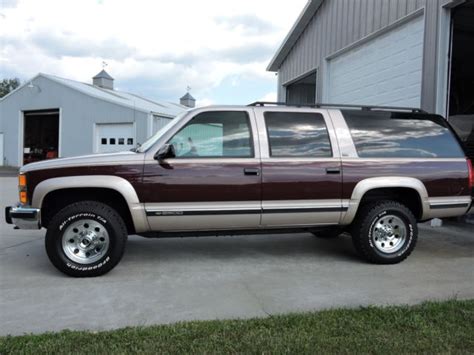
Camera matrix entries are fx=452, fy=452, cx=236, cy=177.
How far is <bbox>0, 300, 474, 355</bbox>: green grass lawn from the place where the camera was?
125 inches

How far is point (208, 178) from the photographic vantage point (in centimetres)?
516

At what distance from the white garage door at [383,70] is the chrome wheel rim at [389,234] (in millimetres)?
4312

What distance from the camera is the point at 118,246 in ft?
16.4

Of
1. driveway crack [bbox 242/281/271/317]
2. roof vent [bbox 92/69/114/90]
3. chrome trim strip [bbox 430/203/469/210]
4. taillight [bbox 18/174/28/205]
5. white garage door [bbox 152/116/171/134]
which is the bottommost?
driveway crack [bbox 242/281/271/317]

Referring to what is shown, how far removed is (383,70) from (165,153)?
7.46m

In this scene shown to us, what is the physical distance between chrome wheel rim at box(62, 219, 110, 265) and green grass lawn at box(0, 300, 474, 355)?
5.51 ft

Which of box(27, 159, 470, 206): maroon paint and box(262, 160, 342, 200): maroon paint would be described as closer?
box(27, 159, 470, 206): maroon paint

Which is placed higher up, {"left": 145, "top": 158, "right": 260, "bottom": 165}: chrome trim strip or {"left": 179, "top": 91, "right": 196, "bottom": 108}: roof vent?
{"left": 179, "top": 91, "right": 196, "bottom": 108}: roof vent

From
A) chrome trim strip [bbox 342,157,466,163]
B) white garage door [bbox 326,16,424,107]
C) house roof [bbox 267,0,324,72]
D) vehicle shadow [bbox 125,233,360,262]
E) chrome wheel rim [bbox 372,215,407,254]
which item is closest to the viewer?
chrome trim strip [bbox 342,157,466,163]

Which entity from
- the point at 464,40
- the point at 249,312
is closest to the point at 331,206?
the point at 249,312

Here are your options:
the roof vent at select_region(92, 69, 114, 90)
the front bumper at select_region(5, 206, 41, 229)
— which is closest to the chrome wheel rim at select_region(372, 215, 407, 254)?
the front bumper at select_region(5, 206, 41, 229)

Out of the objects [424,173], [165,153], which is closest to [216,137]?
[165,153]

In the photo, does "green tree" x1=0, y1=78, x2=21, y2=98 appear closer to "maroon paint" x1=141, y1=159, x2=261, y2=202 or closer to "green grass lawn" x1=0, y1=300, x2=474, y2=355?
"maroon paint" x1=141, y1=159, x2=261, y2=202

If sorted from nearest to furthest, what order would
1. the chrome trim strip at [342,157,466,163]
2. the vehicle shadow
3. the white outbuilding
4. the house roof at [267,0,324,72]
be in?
1. the chrome trim strip at [342,157,466,163]
2. the vehicle shadow
3. the house roof at [267,0,324,72]
4. the white outbuilding
